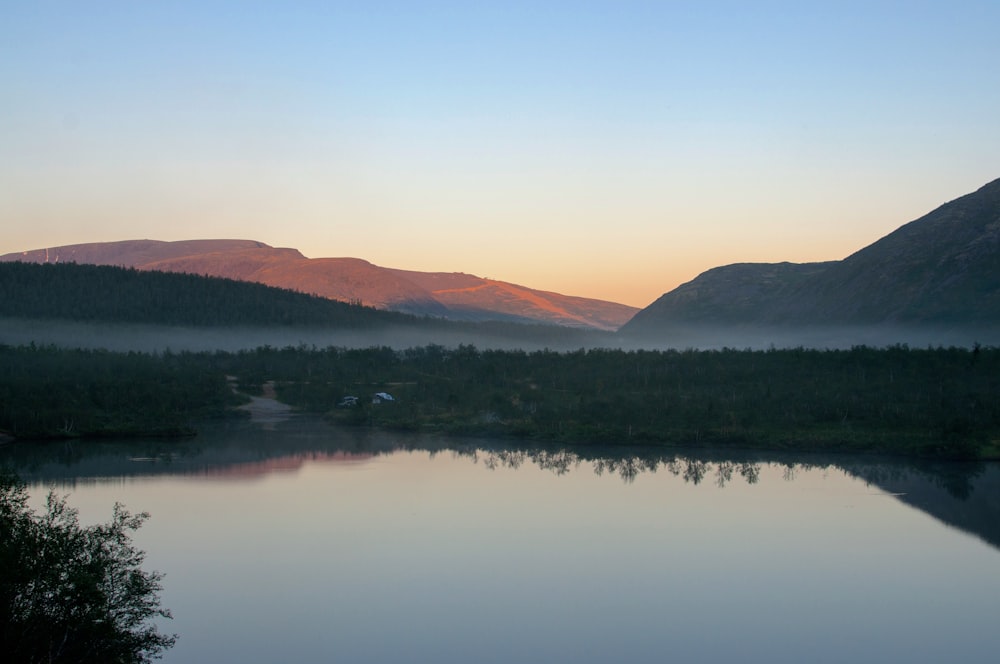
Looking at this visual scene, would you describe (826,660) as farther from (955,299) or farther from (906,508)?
(955,299)

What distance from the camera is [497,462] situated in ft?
100

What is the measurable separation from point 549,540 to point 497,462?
37.4ft

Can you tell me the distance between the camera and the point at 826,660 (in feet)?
40.7

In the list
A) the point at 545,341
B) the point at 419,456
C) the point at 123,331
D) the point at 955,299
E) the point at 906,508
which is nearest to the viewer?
the point at 906,508

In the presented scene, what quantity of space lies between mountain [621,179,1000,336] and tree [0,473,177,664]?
79.6 meters

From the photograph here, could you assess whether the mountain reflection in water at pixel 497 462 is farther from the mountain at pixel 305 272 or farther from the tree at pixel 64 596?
the mountain at pixel 305 272

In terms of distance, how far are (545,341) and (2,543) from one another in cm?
10389

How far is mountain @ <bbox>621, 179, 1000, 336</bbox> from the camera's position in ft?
280

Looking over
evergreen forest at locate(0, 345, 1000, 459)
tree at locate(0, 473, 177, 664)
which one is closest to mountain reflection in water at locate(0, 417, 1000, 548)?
evergreen forest at locate(0, 345, 1000, 459)

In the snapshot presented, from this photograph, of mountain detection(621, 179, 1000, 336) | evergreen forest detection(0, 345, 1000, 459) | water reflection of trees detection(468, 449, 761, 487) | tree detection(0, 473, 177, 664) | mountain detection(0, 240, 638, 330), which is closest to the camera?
tree detection(0, 473, 177, 664)

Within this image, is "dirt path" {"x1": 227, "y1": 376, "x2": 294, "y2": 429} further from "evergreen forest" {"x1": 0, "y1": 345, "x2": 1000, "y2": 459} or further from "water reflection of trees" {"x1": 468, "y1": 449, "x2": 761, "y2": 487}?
"water reflection of trees" {"x1": 468, "y1": 449, "x2": 761, "y2": 487}

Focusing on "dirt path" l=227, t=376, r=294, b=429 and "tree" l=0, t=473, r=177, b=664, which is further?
"dirt path" l=227, t=376, r=294, b=429

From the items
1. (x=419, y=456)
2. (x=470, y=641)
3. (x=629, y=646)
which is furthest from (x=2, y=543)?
(x=419, y=456)

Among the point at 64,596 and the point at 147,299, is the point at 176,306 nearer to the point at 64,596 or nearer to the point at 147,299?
the point at 147,299
